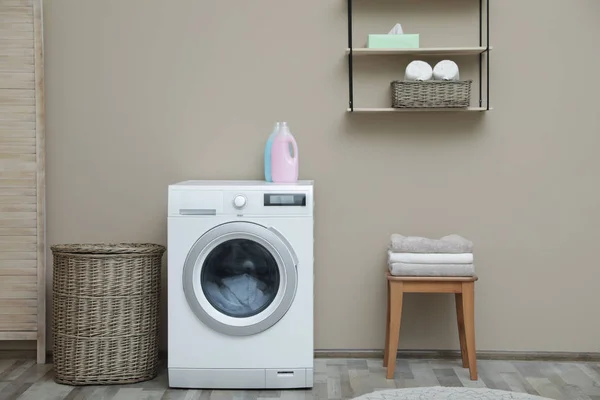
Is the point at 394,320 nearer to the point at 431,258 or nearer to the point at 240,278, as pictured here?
the point at 431,258

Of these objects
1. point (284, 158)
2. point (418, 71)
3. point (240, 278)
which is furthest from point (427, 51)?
point (240, 278)

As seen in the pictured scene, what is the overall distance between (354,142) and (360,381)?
108 centimetres

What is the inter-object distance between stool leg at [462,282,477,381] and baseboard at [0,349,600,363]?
1.19 feet

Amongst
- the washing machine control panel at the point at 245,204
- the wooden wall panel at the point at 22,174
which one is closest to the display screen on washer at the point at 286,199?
the washing machine control panel at the point at 245,204

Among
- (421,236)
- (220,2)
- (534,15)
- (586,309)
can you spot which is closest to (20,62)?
(220,2)

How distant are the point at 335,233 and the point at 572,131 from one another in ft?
3.86

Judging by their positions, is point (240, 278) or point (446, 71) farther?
point (446, 71)

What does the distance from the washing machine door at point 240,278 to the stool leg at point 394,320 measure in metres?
0.46

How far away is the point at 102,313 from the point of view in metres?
3.22

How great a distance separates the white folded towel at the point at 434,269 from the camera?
3.30 metres

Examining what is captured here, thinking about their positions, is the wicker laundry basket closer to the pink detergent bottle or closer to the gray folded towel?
the pink detergent bottle

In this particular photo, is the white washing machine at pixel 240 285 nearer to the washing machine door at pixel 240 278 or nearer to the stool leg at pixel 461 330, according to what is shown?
the washing machine door at pixel 240 278

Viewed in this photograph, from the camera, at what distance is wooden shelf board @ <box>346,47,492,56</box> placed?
3477mm

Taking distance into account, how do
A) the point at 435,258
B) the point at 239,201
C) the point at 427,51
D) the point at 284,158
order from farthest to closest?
the point at 427,51 < the point at 284,158 < the point at 435,258 < the point at 239,201
